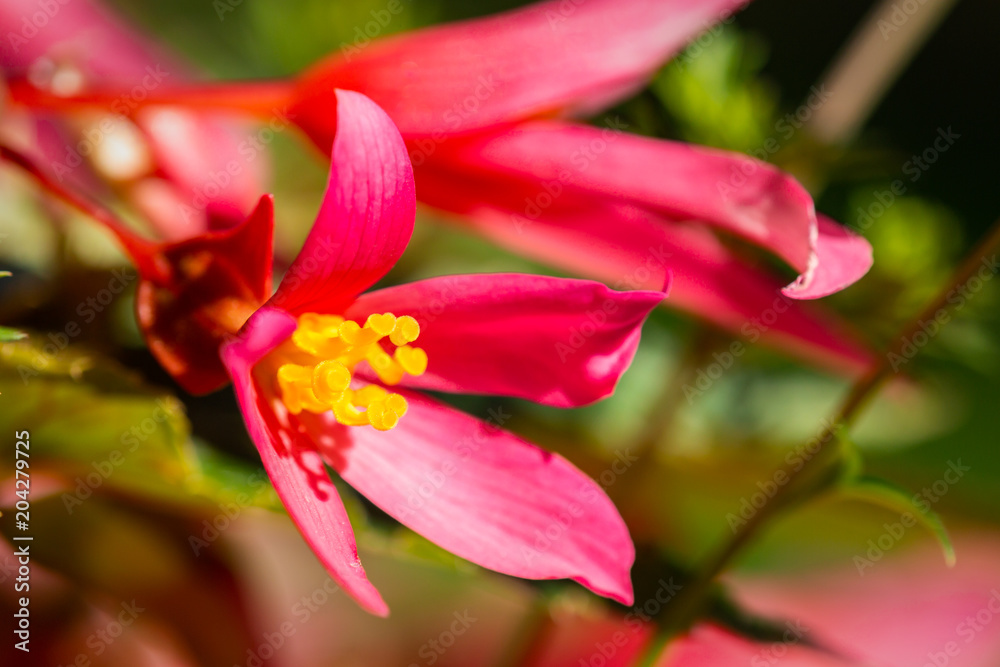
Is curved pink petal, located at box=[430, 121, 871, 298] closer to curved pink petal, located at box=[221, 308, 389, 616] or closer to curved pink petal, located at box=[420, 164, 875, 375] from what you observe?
curved pink petal, located at box=[420, 164, 875, 375]

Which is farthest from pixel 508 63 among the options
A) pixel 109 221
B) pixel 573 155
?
pixel 109 221

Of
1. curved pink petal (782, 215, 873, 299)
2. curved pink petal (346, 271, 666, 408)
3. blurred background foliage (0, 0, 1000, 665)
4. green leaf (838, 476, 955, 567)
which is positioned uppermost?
curved pink petal (782, 215, 873, 299)

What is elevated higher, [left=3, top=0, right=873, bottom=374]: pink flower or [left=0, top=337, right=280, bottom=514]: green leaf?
[left=3, top=0, right=873, bottom=374]: pink flower

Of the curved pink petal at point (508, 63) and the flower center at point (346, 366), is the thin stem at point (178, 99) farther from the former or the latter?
the flower center at point (346, 366)

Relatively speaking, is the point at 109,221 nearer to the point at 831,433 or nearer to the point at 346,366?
the point at 346,366

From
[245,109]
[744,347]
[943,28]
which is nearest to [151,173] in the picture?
[245,109]

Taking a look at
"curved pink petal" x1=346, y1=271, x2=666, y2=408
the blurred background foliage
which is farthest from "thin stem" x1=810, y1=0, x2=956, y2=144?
"curved pink petal" x1=346, y1=271, x2=666, y2=408

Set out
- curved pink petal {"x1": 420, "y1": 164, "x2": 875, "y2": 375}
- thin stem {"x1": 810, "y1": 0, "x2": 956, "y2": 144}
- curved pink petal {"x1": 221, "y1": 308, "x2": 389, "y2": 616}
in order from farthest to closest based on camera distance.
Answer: thin stem {"x1": 810, "y1": 0, "x2": 956, "y2": 144}, curved pink petal {"x1": 420, "y1": 164, "x2": 875, "y2": 375}, curved pink petal {"x1": 221, "y1": 308, "x2": 389, "y2": 616}
